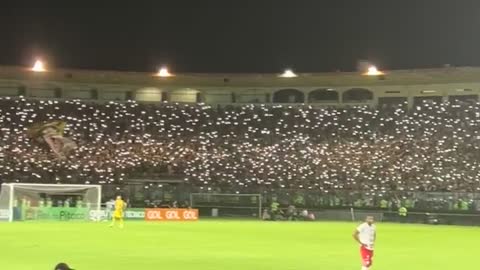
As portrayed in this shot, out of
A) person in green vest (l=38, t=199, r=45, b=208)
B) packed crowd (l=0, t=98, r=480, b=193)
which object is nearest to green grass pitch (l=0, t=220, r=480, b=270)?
person in green vest (l=38, t=199, r=45, b=208)

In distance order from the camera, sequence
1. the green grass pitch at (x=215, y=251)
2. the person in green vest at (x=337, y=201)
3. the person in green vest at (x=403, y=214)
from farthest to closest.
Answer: the person in green vest at (x=337, y=201) → the person in green vest at (x=403, y=214) → the green grass pitch at (x=215, y=251)

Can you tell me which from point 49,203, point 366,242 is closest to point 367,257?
point 366,242

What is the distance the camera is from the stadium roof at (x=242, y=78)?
7650 centimetres

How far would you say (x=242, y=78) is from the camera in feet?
268

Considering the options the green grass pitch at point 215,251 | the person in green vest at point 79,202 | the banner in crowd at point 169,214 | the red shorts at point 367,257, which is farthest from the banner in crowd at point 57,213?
the red shorts at point 367,257

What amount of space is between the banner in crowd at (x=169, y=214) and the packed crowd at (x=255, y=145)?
9438 millimetres

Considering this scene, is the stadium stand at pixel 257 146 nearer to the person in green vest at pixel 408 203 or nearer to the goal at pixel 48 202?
the person in green vest at pixel 408 203

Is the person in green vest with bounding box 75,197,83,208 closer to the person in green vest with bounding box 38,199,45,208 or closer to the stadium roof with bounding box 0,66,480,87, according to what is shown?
the person in green vest with bounding box 38,199,45,208

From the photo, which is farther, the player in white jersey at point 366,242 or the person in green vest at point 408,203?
the person in green vest at point 408,203

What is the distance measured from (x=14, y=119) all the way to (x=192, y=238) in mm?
46610

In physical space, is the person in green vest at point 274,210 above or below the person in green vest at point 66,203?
below

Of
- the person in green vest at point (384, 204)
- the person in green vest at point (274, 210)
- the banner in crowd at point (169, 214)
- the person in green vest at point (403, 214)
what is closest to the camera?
the banner in crowd at point (169, 214)

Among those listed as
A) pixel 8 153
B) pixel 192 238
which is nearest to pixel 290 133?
pixel 8 153

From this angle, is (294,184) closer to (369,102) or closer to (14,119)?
(369,102)
